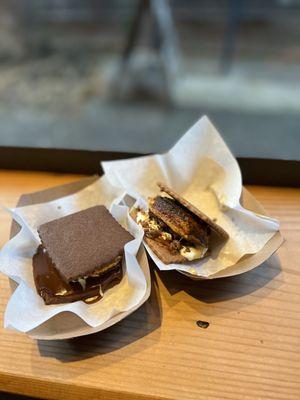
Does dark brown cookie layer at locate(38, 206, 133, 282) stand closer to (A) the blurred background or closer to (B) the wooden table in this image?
(B) the wooden table

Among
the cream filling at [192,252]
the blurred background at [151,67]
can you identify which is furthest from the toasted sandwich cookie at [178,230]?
the blurred background at [151,67]

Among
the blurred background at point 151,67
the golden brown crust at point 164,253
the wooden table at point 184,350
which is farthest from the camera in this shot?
the blurred background at point 151,67

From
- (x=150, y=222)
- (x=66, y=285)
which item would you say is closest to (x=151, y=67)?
(x=150, y=222)

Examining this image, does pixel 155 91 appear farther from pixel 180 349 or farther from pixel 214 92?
pixel 180 349

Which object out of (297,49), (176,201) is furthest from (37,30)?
(176,201)

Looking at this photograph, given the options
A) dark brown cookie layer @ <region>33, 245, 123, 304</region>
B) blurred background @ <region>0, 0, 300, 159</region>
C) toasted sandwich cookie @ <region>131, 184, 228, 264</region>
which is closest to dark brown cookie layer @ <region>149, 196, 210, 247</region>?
toasted sandwich cookie @ <region>131, 184, 228, 264</region>

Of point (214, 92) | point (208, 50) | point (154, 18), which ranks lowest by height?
point (214, 92)

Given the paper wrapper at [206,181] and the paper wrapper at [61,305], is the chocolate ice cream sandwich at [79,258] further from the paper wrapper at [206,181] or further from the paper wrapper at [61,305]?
the paper wrapper at [206,181]
